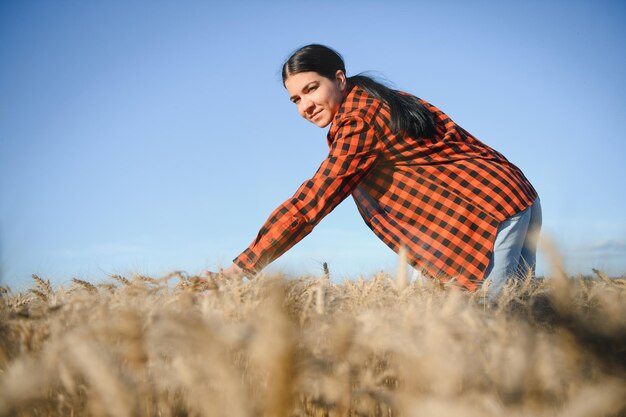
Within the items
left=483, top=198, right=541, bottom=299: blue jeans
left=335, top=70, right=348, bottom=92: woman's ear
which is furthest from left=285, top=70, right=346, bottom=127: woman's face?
left=483, top=198, right=541, bottom=299: blue jeans

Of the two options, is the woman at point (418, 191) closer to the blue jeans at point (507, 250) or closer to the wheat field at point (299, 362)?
the blue jeans at point (507, 250)

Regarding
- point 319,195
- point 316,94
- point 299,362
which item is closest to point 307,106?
point 316,94

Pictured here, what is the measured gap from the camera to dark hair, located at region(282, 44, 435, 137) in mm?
1862

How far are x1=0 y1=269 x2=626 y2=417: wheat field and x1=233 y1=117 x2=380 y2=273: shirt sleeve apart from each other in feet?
2.59

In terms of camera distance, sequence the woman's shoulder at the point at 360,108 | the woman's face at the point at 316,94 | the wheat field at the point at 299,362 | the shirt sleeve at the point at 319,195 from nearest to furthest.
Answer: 1. the wheat field at the point at 299,362
2. the shirt sleeve at the point at 319,195
3. the woman's shoulder at the point at 360,108
4. the woman's face at the point at 316,94

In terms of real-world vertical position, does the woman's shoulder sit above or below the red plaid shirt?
above

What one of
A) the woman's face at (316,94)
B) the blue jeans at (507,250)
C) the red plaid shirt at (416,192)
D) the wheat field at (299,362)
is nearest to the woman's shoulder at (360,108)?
the red plaid shirt at (416,192)

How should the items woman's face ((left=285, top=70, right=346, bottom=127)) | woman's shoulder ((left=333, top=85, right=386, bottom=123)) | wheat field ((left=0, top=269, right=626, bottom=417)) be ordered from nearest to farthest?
wheat field ((left=0, top=269, right=626, bottom=417)), woman's shoulder ((left=333, top=85, right=386, bottom=123)), woman's face ((left=285, top=70, right=346, bottom=127))

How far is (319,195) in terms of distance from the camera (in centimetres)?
166

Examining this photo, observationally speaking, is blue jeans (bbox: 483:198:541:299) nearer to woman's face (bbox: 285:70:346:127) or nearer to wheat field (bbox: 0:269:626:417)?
woman's face (bbox: 285:70:346:127)

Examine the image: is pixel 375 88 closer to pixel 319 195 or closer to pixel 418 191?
pixel 418 191

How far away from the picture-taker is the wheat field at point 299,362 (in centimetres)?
51

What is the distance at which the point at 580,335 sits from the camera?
2.15 ft

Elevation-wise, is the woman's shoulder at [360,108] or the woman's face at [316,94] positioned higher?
the woman's face at [316,94]
